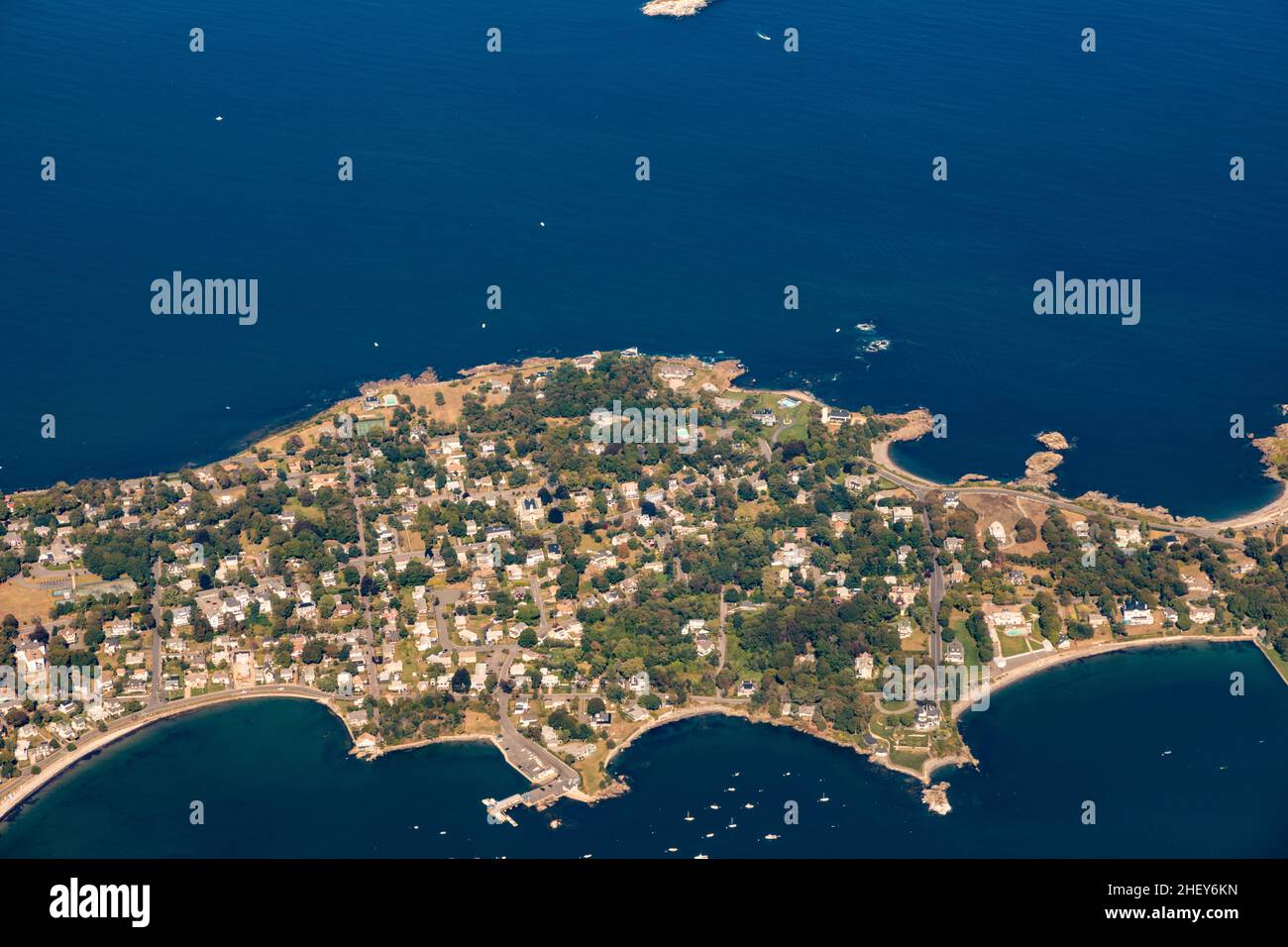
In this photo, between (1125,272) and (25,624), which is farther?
(1125,272)

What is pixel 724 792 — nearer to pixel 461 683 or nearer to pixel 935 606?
pixel 461 683

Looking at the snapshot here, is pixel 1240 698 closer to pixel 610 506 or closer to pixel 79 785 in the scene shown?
pixel 610 506

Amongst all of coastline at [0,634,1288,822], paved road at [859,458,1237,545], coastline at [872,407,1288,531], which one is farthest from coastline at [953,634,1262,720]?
coastline at [872,407,1288,531]

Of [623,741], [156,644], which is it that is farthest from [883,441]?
[156,644]

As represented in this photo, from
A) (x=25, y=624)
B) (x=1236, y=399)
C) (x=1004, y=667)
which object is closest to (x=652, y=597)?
(x=1004, y=667)

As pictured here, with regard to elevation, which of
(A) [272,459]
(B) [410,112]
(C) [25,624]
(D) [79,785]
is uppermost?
(B) [410,112]

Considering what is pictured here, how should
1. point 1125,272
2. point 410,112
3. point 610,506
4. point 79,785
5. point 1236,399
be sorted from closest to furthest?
point 79,785 < point 610,506 < point 1236,399 < point 1125,272 < point 410,112
